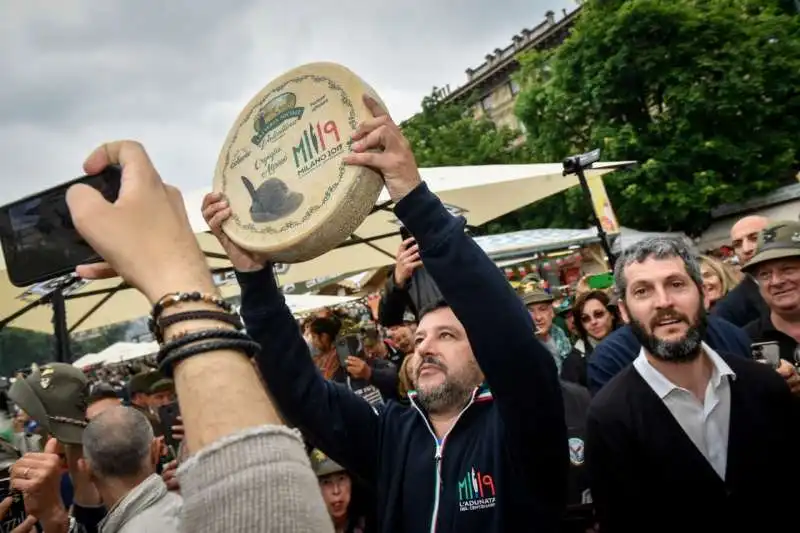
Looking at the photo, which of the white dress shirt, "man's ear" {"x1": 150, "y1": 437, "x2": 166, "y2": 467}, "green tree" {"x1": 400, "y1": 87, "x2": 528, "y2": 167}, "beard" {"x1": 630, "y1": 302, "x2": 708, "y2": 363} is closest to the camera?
the white dress shirt

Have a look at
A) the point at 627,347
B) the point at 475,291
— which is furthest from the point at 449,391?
the point at 627,347

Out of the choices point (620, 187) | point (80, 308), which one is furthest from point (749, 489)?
point (620, 187)

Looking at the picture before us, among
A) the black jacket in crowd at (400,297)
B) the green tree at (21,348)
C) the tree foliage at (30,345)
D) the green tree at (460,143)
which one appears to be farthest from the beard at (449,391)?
the green tree at (21,348)

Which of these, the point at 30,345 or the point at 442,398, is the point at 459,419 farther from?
the point at 30,345

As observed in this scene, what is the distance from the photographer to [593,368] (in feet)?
10.8

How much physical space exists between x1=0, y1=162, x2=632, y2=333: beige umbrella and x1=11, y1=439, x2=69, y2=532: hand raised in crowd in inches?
122

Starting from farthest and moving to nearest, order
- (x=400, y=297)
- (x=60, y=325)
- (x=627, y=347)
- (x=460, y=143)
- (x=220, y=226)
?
(x=460, y=143)
(x=60, y=325)
(x=400, y=297)
(x=627, y=347)
(x=220, y=226)

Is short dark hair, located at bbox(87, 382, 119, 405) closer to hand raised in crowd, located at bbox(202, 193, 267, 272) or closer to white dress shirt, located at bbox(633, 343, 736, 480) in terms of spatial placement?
hand raised in crowd, located at bbox(202, 193, 267, 272)

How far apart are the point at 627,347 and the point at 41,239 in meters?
2.67

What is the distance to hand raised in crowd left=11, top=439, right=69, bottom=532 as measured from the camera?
2.17 m

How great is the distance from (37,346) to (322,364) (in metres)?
108

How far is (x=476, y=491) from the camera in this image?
1851 mm

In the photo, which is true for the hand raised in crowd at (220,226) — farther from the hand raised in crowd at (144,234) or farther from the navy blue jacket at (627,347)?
the navy blue jacket at (627,347)

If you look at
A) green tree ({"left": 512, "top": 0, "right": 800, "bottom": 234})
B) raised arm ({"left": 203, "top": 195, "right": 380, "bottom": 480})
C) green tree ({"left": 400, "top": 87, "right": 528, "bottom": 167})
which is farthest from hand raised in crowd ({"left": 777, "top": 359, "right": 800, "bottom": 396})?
green tree ({"left": 400, "top": 87, "right": 528, "bottom": 167})
